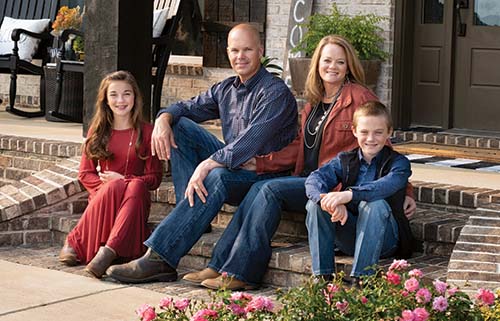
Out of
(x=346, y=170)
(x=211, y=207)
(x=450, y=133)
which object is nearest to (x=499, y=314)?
(x=346, y=170)

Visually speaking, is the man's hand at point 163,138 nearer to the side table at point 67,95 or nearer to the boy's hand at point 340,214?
the boy's hand at point 340,214

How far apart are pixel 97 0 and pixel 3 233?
1.45 meters

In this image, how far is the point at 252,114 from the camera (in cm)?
544

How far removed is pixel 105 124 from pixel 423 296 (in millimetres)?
2740

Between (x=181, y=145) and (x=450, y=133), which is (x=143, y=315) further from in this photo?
(x=450, y=133)

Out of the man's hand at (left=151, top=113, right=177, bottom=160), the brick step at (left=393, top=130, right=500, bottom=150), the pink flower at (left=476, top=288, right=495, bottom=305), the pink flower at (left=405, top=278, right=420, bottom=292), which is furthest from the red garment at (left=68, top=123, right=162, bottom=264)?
the brick step at (left=393, top=130, right=500, bottom=150)

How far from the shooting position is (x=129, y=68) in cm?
669

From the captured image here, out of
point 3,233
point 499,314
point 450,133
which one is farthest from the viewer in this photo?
point 450,133

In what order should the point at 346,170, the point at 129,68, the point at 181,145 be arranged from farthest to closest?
the point at 129,68
the point at 181,145
the point at 346,170

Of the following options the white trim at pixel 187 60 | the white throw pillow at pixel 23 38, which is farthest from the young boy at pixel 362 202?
the white throw pillow at pixel 23 38

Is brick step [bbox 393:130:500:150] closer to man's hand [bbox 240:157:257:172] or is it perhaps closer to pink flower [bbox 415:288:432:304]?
man's hand [bbox 240:157:257:172]

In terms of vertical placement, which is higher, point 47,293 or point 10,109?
point 10,109

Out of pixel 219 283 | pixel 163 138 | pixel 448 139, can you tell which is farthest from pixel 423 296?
pixel 448 139

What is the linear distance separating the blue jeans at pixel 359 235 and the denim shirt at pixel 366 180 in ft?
0.13
